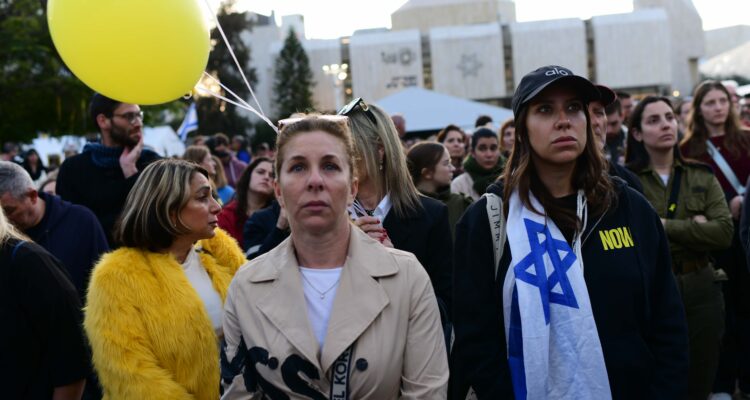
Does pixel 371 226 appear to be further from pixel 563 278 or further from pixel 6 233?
pixel 6 233

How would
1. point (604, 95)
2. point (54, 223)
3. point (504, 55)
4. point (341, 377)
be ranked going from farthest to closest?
point (504, 55), point (54, 223), point (604, 95), point (341, 377)

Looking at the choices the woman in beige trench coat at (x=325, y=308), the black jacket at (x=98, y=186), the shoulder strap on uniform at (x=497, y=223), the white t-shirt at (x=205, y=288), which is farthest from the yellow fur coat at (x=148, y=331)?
the black jacket at (x=98, y=186)

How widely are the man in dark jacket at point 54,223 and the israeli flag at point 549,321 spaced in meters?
2.83

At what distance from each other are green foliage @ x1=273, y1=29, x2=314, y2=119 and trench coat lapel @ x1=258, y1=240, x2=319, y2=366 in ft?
214

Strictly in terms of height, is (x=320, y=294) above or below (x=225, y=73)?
below

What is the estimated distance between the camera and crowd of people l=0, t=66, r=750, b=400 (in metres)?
2.73

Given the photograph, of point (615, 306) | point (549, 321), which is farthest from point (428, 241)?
point (615, 306)

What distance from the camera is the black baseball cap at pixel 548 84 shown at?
3046 mm

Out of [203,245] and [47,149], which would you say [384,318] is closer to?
[203,245]

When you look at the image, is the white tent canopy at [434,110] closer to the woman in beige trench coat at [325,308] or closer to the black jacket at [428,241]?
Answer: the black jacket at [428,241]

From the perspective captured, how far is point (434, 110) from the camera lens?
26078 millimetres

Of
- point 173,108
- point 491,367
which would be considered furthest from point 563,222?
point 173,108

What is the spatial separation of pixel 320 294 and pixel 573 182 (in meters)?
1.14

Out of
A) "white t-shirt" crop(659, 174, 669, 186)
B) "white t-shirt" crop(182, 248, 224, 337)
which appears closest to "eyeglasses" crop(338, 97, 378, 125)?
"white t-shirt" crop(182, 248, 224, 337)
